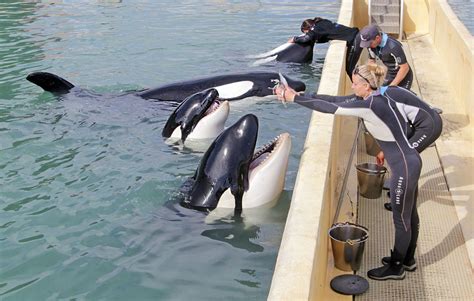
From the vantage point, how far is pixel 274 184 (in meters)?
6.88

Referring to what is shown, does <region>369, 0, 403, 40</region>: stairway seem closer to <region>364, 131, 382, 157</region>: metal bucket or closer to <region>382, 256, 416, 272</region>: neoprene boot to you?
<region>364, 131, 382, 157</region>: metal bucket

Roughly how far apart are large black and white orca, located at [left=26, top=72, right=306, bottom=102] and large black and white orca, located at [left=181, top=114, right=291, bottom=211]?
414cm

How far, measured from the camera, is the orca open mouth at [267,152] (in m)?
6.76

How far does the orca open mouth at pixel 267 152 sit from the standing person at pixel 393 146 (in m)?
1.38

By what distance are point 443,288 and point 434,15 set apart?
1051 centimetres

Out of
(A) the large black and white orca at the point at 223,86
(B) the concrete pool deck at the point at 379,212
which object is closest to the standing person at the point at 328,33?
(A) the large black and white orca at the point at 223,86

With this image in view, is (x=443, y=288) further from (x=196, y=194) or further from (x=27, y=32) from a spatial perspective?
(x=27, y=32)

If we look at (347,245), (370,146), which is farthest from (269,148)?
(347,245)

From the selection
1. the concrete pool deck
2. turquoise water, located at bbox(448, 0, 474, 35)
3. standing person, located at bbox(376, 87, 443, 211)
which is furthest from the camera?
turquoise water, located at bbox(448, 0, 474, 35)

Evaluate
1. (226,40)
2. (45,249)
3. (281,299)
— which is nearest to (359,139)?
(45,249)

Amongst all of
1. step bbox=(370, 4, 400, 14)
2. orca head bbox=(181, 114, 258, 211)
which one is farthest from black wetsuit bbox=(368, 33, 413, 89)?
step bbox=(370, 4, 400, 14)

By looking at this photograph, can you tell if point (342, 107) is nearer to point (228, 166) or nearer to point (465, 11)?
point (228, 166)

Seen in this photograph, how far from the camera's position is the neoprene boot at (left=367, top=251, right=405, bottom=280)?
511 cm

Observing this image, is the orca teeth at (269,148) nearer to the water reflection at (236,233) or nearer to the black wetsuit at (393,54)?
the water reflection at (236,233)
